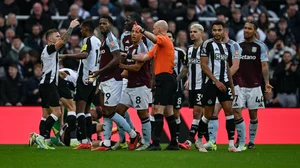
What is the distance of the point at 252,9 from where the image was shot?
28.2 meters

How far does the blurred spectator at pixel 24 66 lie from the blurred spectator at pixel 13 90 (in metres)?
0.57

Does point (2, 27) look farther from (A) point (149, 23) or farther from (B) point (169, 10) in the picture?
(B) point (169, 10)

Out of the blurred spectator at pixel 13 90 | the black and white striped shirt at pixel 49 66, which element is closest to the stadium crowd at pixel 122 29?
the blurred spectator at pixel 13 90

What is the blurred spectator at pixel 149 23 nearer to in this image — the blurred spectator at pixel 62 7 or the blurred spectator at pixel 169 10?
the blurred spectator at pixel 169 10

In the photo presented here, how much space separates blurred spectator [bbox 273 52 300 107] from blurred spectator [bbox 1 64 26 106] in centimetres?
700

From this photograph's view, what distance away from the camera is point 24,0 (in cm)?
2789

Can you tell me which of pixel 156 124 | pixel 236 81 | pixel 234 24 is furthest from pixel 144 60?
pixel 234 24

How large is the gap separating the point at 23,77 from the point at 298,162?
39.5 feet

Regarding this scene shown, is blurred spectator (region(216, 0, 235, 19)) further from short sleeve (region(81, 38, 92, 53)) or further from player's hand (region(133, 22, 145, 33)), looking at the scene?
player's hand (region(133, 22, 145, 33))

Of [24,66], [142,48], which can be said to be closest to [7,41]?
[24,66]

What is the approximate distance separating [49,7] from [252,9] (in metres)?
6.18

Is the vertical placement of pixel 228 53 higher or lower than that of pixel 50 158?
higher

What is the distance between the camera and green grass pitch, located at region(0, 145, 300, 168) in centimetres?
1405

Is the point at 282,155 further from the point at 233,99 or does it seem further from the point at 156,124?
the point at 156,124
